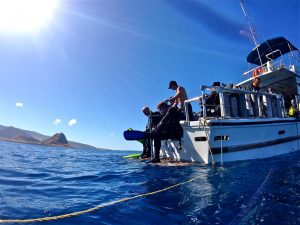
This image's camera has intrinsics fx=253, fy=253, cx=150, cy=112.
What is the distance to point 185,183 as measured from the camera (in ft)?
16.8

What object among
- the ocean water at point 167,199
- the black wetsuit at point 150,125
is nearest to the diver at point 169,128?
the black wetsuit at point 150,125

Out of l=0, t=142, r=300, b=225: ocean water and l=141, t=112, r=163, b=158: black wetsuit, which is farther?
l=141, t=112, r=163, b=158: black wetsuit

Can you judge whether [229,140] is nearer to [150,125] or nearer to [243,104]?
[243,104]

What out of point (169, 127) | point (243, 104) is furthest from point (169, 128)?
point (243, 104)

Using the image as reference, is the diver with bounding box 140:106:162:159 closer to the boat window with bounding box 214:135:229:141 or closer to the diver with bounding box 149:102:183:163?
the diver with bounding box 149:102:183:163

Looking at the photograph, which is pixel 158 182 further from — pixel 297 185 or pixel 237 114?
pixel 237 114

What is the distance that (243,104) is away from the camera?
351 inches

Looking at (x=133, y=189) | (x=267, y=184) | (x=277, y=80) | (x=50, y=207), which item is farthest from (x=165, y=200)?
(x=277, y=80)

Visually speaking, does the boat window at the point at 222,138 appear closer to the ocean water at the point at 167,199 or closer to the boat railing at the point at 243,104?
the boat railing at the point at 243,104

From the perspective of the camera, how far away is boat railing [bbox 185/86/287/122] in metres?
8.21

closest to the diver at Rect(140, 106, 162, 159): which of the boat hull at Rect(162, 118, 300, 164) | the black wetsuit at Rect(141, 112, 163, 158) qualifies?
the black wetsuit at Rect(141, 112, 163, 158)

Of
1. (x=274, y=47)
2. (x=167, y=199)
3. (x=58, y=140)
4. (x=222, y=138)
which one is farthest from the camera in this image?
A: (x=58, y=140)

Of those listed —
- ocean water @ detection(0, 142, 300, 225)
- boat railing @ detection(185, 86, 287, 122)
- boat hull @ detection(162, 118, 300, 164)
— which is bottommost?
ocean water @ detection(0, 142, 300, 225)

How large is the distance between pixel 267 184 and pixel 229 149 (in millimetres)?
3029
